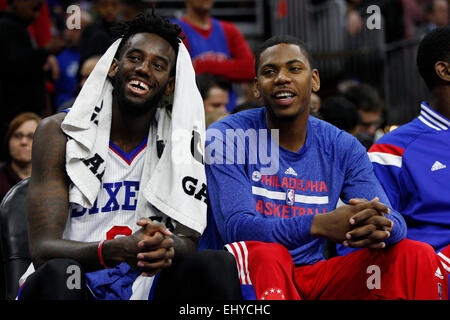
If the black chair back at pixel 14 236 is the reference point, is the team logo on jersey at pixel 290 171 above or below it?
above

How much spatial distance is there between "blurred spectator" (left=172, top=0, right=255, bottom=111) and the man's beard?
2.39 meters

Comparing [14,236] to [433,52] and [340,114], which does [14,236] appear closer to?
[433,52]

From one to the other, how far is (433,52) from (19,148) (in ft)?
9.38

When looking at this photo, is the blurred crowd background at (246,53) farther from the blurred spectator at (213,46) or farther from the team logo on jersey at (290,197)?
the team logo on jersey at (290,197)

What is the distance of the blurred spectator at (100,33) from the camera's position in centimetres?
570

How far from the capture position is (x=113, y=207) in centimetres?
285

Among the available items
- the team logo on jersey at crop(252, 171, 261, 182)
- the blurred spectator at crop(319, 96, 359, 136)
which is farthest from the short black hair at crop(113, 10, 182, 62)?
the blurred spectator at crop(319, 96, 359, 136)

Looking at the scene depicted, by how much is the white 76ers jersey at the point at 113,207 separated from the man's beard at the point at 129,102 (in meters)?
0.18

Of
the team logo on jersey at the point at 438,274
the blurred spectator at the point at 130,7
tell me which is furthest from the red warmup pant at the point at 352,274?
the blurred spectator at the point at 130,7

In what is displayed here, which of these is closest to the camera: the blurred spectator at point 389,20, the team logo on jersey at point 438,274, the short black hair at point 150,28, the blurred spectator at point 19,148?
the team logo on jersey at point 438,274

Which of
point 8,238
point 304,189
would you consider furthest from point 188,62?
point 8,238

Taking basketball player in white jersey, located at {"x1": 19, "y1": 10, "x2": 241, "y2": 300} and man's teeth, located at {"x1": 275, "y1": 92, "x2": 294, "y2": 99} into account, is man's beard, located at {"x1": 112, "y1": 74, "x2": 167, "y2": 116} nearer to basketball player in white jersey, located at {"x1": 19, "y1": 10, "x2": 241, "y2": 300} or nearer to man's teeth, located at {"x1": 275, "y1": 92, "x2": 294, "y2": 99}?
basketball player in white jersey, located at {"x1": 19, "y1": 10, "x2": 241, "y2": 300}

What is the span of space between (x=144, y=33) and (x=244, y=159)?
750mm

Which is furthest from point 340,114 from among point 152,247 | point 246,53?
point 152,247
